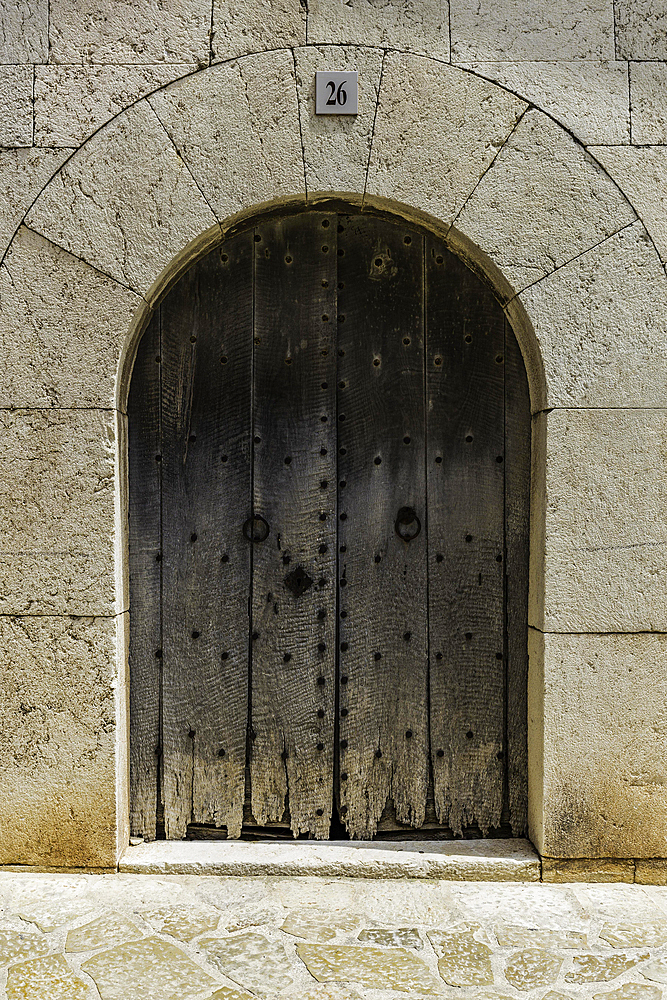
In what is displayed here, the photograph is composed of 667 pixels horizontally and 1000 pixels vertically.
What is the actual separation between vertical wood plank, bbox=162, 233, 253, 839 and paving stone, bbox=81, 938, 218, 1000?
608mm

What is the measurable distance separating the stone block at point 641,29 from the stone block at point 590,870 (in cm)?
267

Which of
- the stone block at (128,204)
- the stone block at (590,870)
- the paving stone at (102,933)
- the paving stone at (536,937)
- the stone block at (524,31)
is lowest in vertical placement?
the paving stone at (536,937)

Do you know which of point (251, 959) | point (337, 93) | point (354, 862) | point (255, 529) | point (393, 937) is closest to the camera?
point (251, 959)

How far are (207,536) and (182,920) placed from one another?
4.02ft

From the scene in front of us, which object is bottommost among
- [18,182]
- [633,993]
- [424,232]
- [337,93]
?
[633,993]

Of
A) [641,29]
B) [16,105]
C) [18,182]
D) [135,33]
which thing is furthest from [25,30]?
[641,29]

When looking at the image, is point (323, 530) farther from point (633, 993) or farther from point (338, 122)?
point (633, 993)

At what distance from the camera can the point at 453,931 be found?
2.19 meters

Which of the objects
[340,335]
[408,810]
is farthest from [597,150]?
[408,810]

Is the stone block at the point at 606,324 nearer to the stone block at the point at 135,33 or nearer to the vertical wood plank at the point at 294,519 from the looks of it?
the vertical wood plank at the point at 294,519

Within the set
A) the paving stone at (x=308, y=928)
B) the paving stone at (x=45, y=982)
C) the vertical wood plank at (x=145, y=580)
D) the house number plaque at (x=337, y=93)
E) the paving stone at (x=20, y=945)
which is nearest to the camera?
the paving stone at (x=45, y=982)

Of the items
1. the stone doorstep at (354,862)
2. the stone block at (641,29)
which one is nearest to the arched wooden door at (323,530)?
the stone doorstep at (354,862)

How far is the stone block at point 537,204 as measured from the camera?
7.92 feet

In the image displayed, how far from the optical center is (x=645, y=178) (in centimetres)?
243
